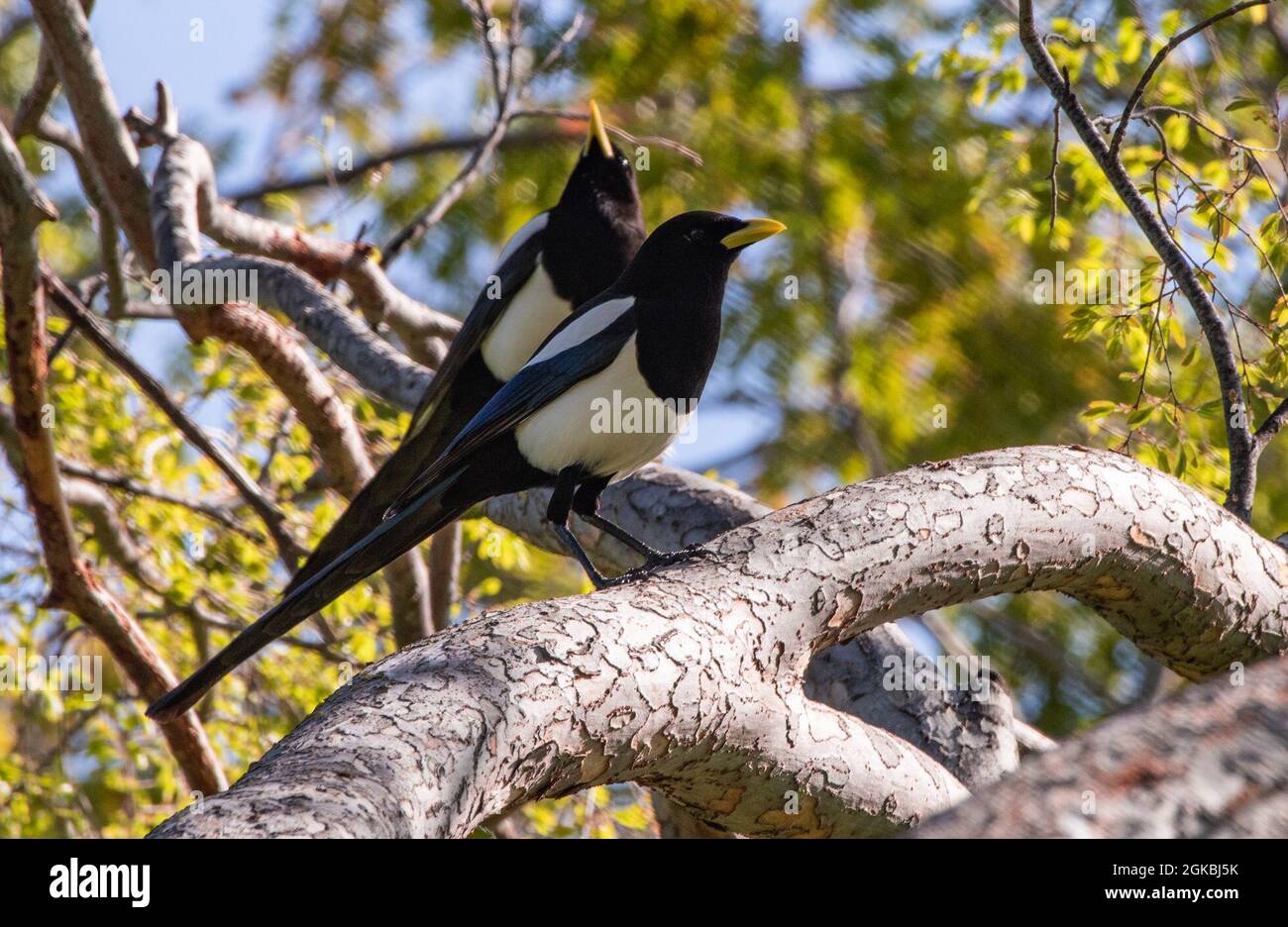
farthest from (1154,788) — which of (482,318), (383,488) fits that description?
(482,318)

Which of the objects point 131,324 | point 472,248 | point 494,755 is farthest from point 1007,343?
point 494,755

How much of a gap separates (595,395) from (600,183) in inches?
44.8

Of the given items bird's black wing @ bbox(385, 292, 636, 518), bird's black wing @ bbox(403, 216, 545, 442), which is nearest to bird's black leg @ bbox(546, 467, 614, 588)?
bird's black wing @ bbox(385, 292, 636, 518)

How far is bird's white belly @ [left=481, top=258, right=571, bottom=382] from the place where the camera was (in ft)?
13.1

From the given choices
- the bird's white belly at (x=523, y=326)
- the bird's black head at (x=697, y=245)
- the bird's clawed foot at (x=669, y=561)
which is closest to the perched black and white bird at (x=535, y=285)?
the bird's white belly at (x=523, y=326)

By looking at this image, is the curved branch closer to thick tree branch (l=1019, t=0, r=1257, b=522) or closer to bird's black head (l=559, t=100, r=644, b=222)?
bird's black head (l=559, t=100, r=644, b=222)

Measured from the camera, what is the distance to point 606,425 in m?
3.23

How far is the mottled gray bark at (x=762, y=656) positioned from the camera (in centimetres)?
161

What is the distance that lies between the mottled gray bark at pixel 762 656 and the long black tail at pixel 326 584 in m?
0.76

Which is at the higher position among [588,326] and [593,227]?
[593,227]

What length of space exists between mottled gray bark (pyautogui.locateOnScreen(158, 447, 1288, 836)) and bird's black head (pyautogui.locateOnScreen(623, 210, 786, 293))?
1124 millimetres

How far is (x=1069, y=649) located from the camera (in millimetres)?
7594

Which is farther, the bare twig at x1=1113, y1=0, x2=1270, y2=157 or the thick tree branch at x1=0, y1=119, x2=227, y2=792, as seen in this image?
the thick tree branch at x1=0, y1=119, x2=227, y2=792

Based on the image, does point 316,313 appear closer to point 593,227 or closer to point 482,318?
point 482,318
